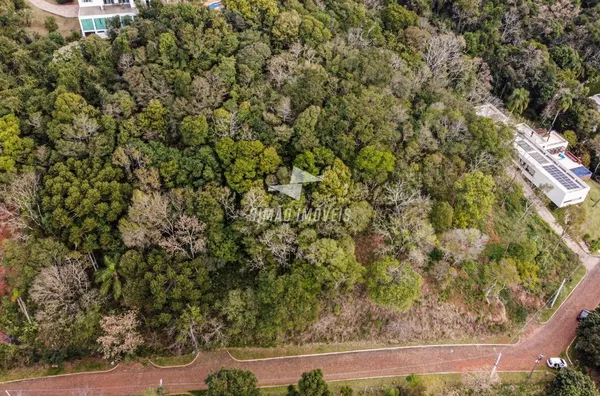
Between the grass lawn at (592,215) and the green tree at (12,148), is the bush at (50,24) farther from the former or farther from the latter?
the grass lawn at (592,215)

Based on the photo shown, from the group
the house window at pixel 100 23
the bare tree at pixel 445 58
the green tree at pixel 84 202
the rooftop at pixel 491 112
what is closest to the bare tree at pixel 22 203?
the green tree at pixel 84 202

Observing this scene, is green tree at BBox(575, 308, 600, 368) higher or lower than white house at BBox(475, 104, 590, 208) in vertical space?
lower

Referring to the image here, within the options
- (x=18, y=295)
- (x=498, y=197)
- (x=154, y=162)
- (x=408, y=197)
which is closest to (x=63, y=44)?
(x=154, y=162)

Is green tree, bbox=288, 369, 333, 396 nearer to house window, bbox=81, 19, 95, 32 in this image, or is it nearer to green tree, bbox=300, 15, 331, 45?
green tree, bbox=300, 15, 331, 45

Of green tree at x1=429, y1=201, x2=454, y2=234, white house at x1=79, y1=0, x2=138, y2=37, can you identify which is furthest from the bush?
green tree at x1=429, y1=201, x2=454, y2=234

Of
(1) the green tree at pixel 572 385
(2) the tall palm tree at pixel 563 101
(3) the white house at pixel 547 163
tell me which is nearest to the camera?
(1) the green tree at pixel 572 385

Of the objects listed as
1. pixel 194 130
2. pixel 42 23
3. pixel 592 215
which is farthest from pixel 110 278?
pixel 592 215
